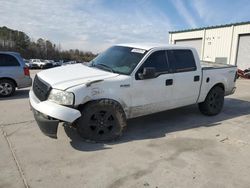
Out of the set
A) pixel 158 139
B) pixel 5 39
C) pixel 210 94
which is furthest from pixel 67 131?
pixel 5 39

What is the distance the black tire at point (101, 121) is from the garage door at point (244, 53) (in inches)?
950

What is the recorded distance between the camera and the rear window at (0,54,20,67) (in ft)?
29.3

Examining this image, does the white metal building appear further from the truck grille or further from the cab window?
the truck grille

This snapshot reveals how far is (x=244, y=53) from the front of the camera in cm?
2566

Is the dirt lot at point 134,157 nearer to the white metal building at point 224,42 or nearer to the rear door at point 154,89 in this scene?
the rear door at point 154,89

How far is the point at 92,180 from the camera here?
11.2ft

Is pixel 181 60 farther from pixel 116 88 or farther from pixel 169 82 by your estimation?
pixel 116 88

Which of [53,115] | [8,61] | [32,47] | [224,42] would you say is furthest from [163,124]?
[32,47]

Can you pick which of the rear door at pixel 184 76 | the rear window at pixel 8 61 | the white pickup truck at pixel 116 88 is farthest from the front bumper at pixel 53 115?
the rear window at pixel 8 61

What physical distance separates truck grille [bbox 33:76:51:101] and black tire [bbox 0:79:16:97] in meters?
4.39

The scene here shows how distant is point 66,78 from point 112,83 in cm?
83

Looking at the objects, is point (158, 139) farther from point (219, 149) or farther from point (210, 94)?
point (210, 94)

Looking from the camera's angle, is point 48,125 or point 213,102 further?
point 213,102

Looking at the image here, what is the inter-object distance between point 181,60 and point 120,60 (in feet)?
4.88
